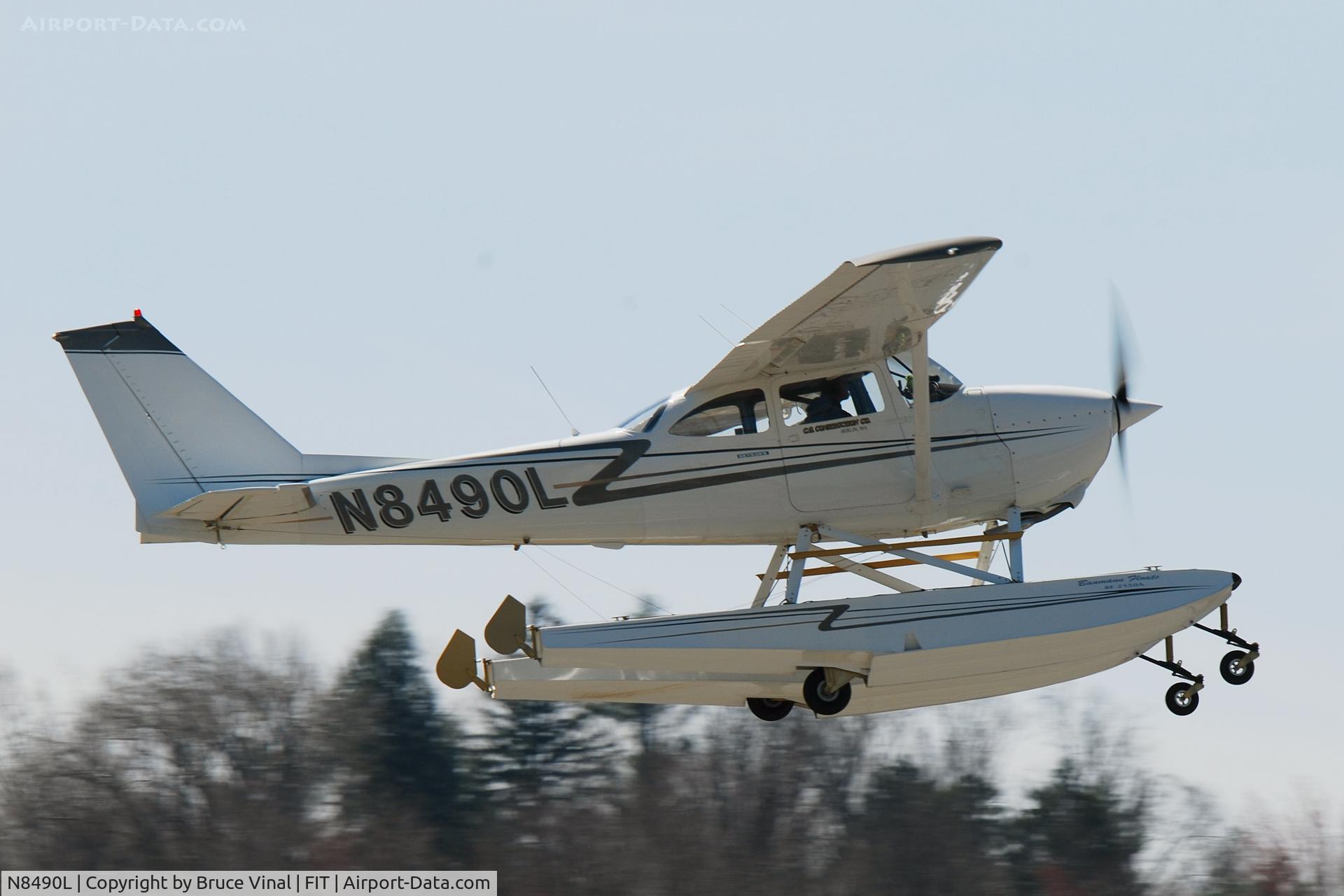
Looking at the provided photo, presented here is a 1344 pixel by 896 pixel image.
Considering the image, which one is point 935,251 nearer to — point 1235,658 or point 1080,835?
point 1235,658

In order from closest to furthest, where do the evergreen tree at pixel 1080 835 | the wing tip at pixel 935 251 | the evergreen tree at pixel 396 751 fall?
the wing tip at pixel 935 251
the evergreen tree at pixel 1080 835
the evergreen tree at pixel 396 751

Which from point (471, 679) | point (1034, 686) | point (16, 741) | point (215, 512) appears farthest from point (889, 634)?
point (16, 741)

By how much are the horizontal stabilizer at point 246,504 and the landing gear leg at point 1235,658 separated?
265 inches

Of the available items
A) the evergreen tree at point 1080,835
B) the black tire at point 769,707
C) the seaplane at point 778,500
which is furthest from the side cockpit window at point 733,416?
the evergreen tree at point 1080,835

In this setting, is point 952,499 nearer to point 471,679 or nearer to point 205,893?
point 471,679

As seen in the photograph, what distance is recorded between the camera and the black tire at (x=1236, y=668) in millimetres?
12289

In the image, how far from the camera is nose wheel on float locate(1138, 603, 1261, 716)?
12289 mm

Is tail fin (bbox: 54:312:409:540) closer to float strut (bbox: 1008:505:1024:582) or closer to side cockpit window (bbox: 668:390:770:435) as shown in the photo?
side cockpit window (bbox: 668:390:770:435)

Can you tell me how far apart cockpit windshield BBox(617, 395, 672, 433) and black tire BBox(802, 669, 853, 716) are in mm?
2176

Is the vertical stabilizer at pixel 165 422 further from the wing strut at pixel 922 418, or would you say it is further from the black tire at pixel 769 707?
the wing strut at pixel 922 418

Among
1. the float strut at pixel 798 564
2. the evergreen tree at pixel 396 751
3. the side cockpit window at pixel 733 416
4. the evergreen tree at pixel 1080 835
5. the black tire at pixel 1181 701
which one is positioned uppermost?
the side cockpit window at pixel 733 416

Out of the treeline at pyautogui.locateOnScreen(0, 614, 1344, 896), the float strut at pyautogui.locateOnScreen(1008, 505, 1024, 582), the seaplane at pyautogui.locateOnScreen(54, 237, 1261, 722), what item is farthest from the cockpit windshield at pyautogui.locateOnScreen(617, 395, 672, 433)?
the treeline at pyautogui.locateOnScreen(0, 614, 1344, 896)

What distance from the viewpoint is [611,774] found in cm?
3331

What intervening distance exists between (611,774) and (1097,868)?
32.6 ft
